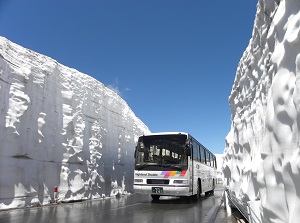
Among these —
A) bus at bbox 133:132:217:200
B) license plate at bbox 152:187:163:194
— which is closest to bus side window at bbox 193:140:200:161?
bus at bbox 133:132:217:200

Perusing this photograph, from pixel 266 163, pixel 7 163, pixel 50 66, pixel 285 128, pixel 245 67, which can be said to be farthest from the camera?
pixel 50 66

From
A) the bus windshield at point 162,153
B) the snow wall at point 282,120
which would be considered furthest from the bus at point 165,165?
the snow wall at point 282,120

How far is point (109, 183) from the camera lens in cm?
2327

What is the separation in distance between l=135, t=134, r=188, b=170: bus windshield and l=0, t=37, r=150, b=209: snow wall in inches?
210

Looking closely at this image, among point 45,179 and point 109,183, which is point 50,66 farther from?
point 109,183

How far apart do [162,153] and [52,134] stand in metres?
6.91

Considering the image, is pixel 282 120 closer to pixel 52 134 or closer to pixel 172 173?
pixel 172 173

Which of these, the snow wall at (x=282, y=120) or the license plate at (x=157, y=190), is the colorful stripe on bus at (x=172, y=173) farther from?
the snow wall at (x=282, y=120)

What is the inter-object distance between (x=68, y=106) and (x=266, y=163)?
16.7 meters

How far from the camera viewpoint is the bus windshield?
13711mm

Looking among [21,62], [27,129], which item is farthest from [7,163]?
[21,62]

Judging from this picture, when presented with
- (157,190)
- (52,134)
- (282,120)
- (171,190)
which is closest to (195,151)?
(171,190)

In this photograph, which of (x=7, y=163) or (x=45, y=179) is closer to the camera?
(x=7, y=163)

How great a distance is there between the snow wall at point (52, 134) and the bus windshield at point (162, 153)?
5326 mm
